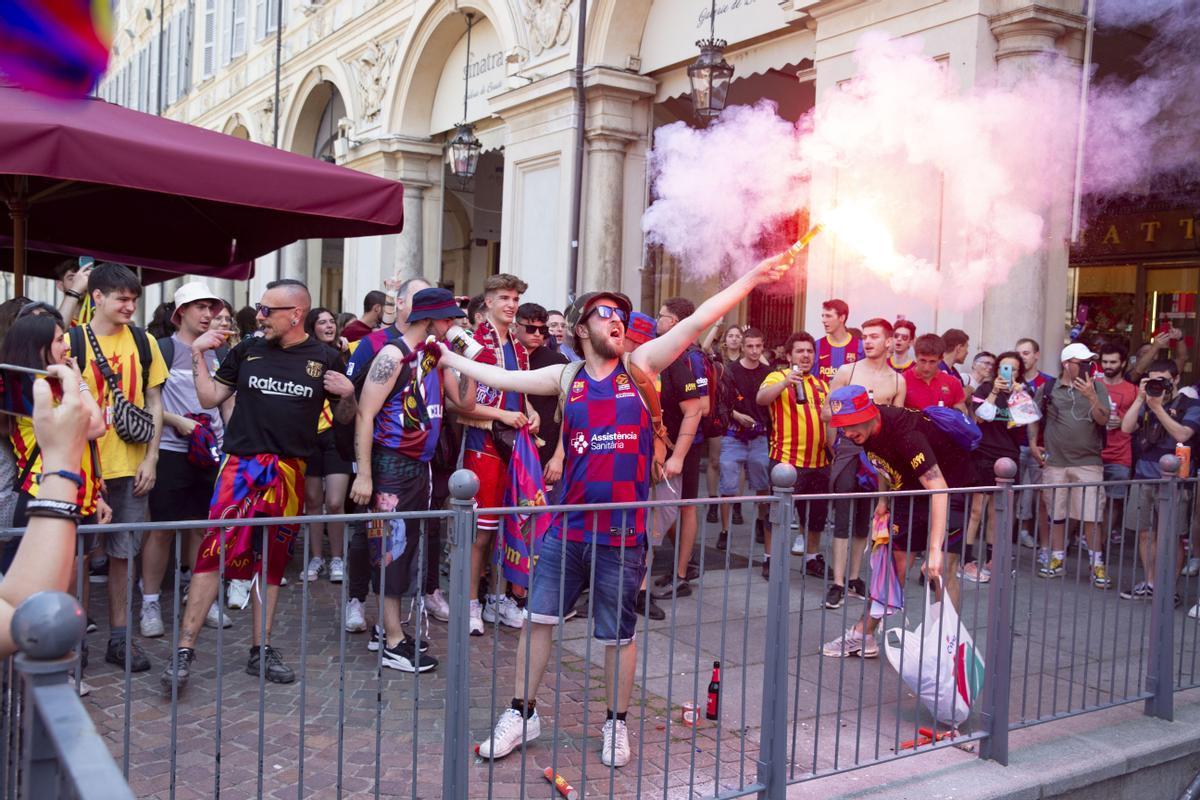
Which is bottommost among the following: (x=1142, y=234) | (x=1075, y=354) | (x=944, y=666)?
(x=944, y=666)

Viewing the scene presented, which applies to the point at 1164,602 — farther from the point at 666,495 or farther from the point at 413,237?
the point at 413,237

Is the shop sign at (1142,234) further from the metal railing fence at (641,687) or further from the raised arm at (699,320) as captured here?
the raised arm at (699,320)

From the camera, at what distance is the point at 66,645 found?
52.9 inches

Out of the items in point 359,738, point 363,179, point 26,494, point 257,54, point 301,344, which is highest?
point 257,54

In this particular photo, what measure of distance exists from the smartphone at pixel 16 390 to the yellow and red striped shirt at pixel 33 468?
1.89m

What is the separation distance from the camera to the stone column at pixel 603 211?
1287 cm

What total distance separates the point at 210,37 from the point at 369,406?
1060 inches

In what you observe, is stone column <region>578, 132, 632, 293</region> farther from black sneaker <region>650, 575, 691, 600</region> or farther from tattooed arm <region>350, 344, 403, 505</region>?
tattooed arm <region>350, 344, 403, 505</region>

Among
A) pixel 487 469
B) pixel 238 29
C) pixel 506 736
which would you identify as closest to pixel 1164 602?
pixel 506 736

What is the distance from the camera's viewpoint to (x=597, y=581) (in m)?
4.01

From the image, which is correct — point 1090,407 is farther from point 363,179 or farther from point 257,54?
point 257,54

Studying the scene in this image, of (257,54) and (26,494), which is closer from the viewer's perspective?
(26,494)

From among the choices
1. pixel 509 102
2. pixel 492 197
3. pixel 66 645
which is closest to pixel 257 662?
pixel 66 645

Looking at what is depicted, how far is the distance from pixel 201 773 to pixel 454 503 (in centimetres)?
163
